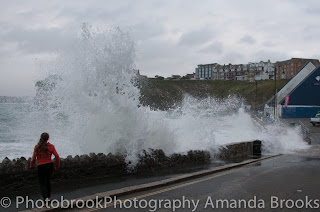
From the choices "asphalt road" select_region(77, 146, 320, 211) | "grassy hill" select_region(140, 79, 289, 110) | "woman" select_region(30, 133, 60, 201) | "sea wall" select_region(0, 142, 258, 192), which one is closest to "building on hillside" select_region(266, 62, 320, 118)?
"sea wall" select_region(0, 142, 258, 192)

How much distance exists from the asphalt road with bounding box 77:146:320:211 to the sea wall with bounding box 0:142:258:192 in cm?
171

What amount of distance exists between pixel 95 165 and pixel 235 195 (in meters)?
3.67

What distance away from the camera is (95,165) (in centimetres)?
822

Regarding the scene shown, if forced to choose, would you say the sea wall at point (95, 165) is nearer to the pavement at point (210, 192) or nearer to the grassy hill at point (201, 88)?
the pavement at point (210, 192)

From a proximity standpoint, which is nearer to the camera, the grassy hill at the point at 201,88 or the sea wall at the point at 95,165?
the sea wall at the point at 95,165

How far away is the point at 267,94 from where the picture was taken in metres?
121

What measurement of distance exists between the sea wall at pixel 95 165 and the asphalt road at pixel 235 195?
1711 millimetres

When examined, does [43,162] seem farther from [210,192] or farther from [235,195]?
[235,195]

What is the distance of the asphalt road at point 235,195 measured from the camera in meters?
5.96

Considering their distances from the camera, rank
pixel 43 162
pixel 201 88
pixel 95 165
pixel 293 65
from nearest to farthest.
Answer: pixel 43 162 < pixel 95 165 < pixel 293 65 < pixel 201 88

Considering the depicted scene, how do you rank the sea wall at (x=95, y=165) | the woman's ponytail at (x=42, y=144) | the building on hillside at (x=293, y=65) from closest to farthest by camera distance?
1. the woman's ponytail at (x=42, y=144)
2. the sea wall at (x=95, y=165)
3. the building on hillside at (x=293, y=65)

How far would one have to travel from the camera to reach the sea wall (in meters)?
6.79

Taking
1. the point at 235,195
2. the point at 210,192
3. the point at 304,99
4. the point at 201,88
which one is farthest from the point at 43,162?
the point at 201,88

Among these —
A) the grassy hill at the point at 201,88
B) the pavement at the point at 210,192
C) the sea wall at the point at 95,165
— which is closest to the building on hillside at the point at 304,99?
the sea wall at the point at 95,165
